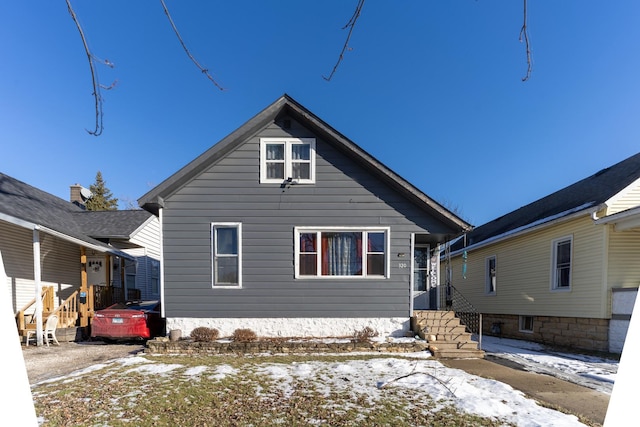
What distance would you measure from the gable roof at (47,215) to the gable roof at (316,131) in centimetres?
325

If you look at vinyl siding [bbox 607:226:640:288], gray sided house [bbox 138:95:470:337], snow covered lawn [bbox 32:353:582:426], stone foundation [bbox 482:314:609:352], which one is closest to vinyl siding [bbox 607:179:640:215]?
vinyl siding [bbox 607:226:640:288]

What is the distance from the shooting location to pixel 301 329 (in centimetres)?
859

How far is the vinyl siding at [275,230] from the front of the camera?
859 centimetres

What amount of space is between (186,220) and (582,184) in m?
14.6

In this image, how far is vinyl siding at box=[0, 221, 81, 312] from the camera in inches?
379

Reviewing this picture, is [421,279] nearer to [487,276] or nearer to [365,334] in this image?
[365,334]

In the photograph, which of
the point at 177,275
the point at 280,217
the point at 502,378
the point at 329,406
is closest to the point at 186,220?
the point at 177,275

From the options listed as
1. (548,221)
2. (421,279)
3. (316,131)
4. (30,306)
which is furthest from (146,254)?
(548,221)

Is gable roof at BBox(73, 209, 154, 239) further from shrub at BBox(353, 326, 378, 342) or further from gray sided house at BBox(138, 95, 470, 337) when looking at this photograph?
shrub at BBox(353, 326, 378, 342)

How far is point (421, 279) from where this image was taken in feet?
33.9

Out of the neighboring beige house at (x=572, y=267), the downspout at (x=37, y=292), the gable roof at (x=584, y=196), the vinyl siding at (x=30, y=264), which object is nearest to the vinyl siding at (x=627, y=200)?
the neighboring beige house at (x=572, y=267)

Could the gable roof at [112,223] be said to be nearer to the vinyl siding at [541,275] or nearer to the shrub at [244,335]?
the shrub at [244,335]

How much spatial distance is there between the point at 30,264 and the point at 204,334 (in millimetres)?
7262

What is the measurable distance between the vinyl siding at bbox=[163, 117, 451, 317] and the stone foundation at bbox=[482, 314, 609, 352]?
522 cm
